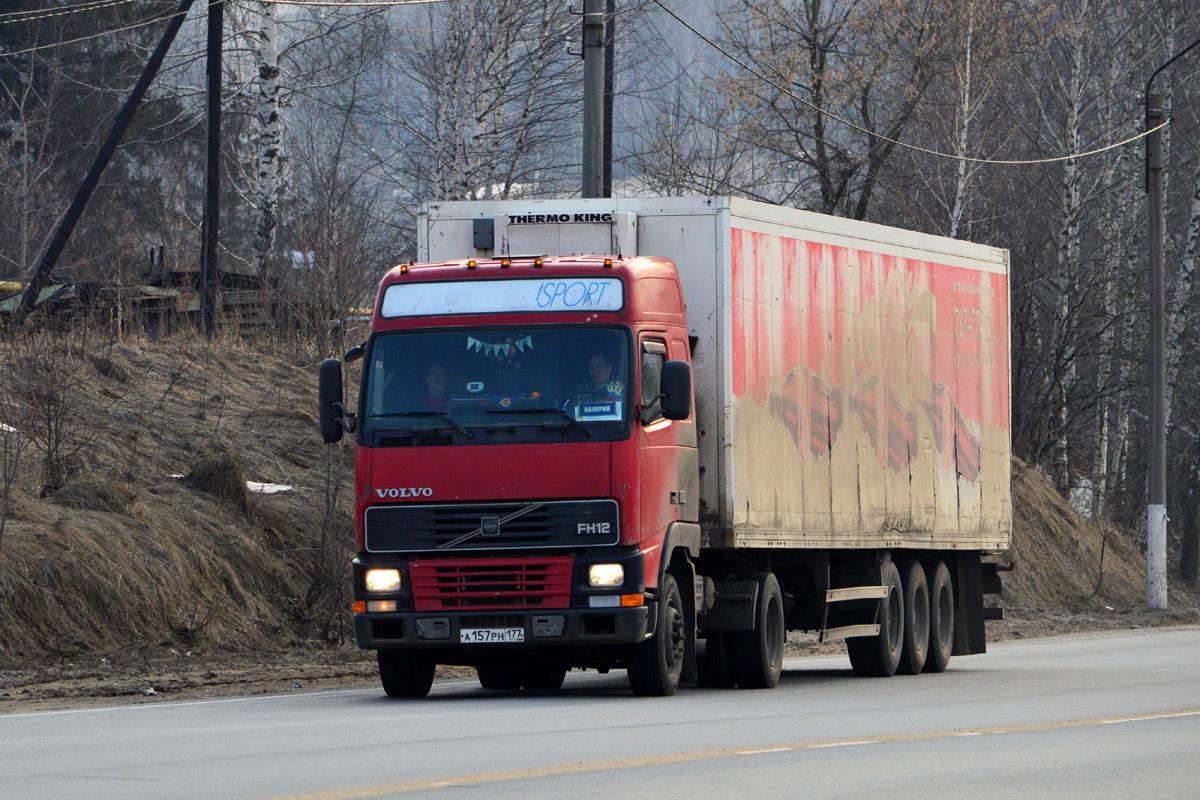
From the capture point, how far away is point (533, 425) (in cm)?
1305

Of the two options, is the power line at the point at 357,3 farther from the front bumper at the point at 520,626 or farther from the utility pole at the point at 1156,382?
the front bumper at the point at 520,626

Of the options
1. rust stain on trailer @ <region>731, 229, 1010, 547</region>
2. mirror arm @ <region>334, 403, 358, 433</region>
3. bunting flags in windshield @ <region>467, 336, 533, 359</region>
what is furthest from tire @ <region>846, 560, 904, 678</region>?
mirror arm @ <region>334, 403, 358, 433</region>

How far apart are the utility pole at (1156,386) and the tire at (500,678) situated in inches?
748

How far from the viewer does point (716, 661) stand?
15.4 meters

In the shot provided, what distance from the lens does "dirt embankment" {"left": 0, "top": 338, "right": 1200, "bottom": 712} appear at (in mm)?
16375

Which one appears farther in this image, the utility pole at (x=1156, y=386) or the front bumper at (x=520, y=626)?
the utility pole at (x=1156, y=386)

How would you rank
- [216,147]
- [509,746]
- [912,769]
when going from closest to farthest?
[912,769]
[509,746]
[216,147]

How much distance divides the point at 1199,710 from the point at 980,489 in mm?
6555

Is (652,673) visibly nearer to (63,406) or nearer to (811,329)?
(811,329)

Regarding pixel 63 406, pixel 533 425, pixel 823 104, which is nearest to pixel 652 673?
pixel 533 425

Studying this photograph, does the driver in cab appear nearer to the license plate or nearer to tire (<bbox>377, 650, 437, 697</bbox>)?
the license plate

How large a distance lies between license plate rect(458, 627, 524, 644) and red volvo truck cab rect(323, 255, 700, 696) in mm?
10

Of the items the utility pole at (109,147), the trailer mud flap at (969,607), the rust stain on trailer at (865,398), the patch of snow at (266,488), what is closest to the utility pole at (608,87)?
the patch of snow at (266,488)

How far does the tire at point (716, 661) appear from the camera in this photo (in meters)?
15.4
